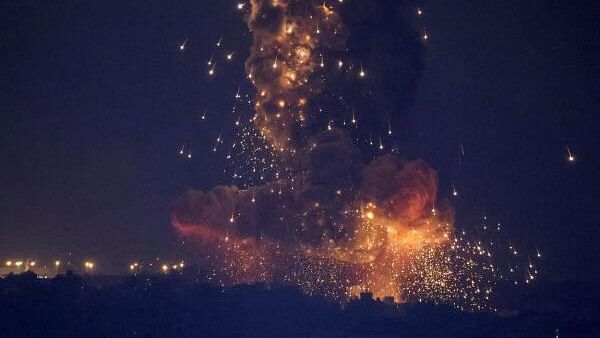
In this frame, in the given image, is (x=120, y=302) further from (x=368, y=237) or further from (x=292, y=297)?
(x=368, y=237)

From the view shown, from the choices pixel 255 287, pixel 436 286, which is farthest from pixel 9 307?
pixel 436 286

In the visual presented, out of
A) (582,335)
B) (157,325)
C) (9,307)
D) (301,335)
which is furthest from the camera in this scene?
(582,335)

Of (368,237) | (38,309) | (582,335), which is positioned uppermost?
(368,237)

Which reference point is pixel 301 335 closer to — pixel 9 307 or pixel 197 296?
pixel 197 296

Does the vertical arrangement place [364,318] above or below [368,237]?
below

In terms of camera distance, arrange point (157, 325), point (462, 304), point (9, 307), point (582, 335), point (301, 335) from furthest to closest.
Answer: point (462, 304)
point (582, 335)
point (301, 335)
point (157, 325)
point (9, 307)

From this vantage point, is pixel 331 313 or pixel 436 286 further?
pixel 436 286
